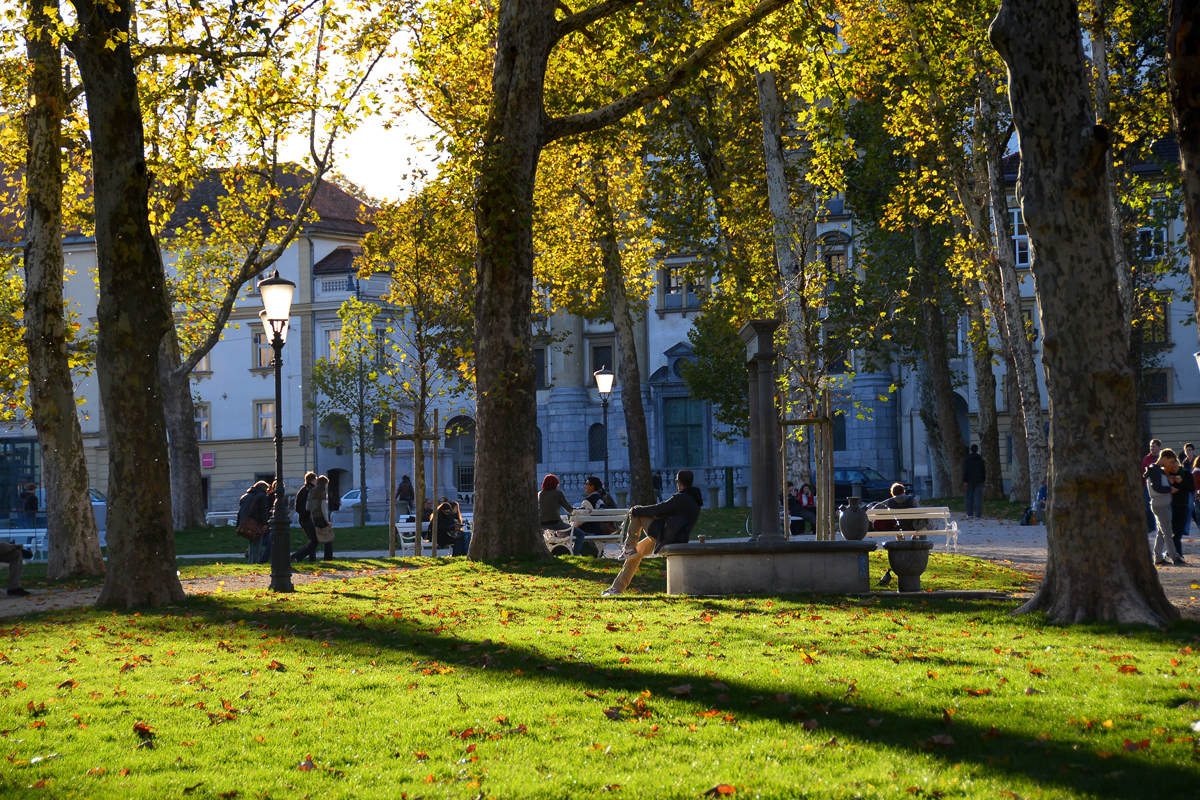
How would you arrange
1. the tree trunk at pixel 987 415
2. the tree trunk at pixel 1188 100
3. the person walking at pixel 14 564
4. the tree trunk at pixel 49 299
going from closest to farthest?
the tree trunk at pixel 1188 100, the person walking at pixel 14 564, the tree trunk at pixel 49 299, the tree trunk at pixel 987 415

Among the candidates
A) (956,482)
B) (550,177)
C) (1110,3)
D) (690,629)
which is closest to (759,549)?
(690,629)

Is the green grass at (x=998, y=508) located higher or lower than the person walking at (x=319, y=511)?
lower

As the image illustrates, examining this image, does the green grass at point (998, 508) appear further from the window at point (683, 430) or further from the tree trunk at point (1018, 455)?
the window at point (683, 430)

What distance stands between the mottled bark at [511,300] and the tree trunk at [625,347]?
10679 mm

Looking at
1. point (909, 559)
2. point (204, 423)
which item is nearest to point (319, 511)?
point (909, 559)

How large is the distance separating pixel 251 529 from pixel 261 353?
36072mm

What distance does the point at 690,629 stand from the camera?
30.6 feet

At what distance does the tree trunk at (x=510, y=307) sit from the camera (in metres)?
16.0

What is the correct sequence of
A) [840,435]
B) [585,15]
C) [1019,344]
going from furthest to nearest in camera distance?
[840,435] → [1019,344] → [585,15]

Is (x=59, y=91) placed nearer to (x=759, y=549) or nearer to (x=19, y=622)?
(x=19, y=622)

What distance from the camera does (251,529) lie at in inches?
782

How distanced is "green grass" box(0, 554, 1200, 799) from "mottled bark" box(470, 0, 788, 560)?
5420 mm

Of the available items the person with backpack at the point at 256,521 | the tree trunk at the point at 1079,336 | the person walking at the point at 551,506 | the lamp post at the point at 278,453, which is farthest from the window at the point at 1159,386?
the tree trunk at the point at 1079,336

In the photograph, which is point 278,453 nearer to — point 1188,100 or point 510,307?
point 510,307
